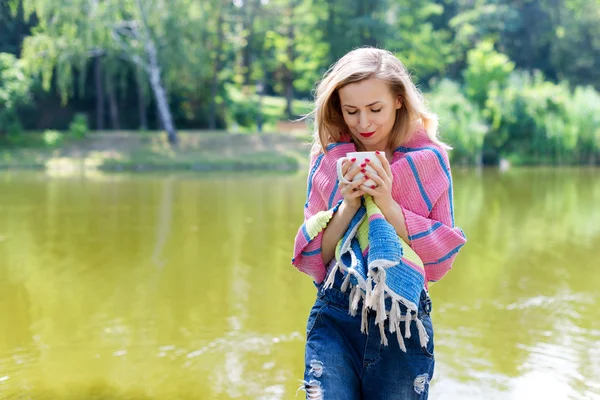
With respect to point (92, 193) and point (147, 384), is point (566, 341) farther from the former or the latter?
point (92, 193)

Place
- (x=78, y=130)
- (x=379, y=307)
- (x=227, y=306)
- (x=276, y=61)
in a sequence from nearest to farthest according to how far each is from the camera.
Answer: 1. (x=379, y=307)
2. (x=227, y=306)
3. (x=78, y=130)
4. (x=276, y=61)

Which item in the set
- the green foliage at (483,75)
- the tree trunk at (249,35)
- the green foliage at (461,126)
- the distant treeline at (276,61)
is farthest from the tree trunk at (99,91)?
the green foliage at (483,75)

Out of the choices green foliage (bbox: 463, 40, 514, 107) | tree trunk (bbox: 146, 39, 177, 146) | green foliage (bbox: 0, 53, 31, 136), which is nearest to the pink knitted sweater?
tree trunk (bbox: 146, 39, 177, 146)

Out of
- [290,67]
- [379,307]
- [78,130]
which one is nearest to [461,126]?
[290,67]

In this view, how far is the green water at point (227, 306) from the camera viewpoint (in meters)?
4.14

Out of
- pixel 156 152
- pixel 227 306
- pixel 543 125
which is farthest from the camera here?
pixel 543 125

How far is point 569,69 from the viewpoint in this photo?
41156 millimetres

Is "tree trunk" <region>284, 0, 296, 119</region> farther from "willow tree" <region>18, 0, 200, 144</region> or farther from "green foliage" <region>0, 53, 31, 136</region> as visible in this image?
"green foliage" <region>0, 53, 31, 136</region>

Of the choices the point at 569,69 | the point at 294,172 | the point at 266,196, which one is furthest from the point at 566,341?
the point at 569,69

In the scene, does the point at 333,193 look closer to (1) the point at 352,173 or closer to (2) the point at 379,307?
(1) the point at 352,173

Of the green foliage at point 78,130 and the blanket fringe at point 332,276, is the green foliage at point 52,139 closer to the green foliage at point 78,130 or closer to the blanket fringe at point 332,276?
the green foliage at point 78,130

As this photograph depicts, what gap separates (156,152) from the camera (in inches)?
1026

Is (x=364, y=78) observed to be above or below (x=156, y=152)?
above

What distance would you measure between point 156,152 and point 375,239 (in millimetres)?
24747
